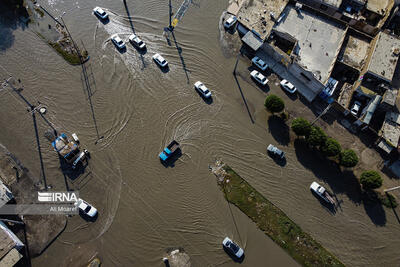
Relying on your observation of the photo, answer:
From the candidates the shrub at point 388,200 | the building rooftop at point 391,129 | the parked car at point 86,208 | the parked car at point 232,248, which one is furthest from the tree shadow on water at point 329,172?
the parked car at point 86,208

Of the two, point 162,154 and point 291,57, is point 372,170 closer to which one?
point 291,57

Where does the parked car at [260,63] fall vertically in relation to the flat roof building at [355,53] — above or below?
below

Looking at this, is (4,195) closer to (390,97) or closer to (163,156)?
(163,156)

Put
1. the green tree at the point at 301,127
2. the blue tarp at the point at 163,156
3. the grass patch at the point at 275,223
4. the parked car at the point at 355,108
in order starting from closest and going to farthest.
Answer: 1. the grass patch at the point at 275,223
2. the green tree at the point at 301,127
3. the blue tarp at the point at 163,156
4. the parked car at the point at 355,108

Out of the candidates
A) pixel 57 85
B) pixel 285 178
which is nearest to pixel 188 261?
pixel 285 178

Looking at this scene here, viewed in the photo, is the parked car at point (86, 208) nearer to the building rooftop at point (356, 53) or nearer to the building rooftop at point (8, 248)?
the building rooftop at point (8, 248)

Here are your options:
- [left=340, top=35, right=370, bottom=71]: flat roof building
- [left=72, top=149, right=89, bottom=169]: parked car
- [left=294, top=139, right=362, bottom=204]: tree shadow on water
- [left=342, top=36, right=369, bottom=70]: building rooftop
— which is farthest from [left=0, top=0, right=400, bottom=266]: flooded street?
[left=342, top=36, right=369, bottom=70]: building rooftop
